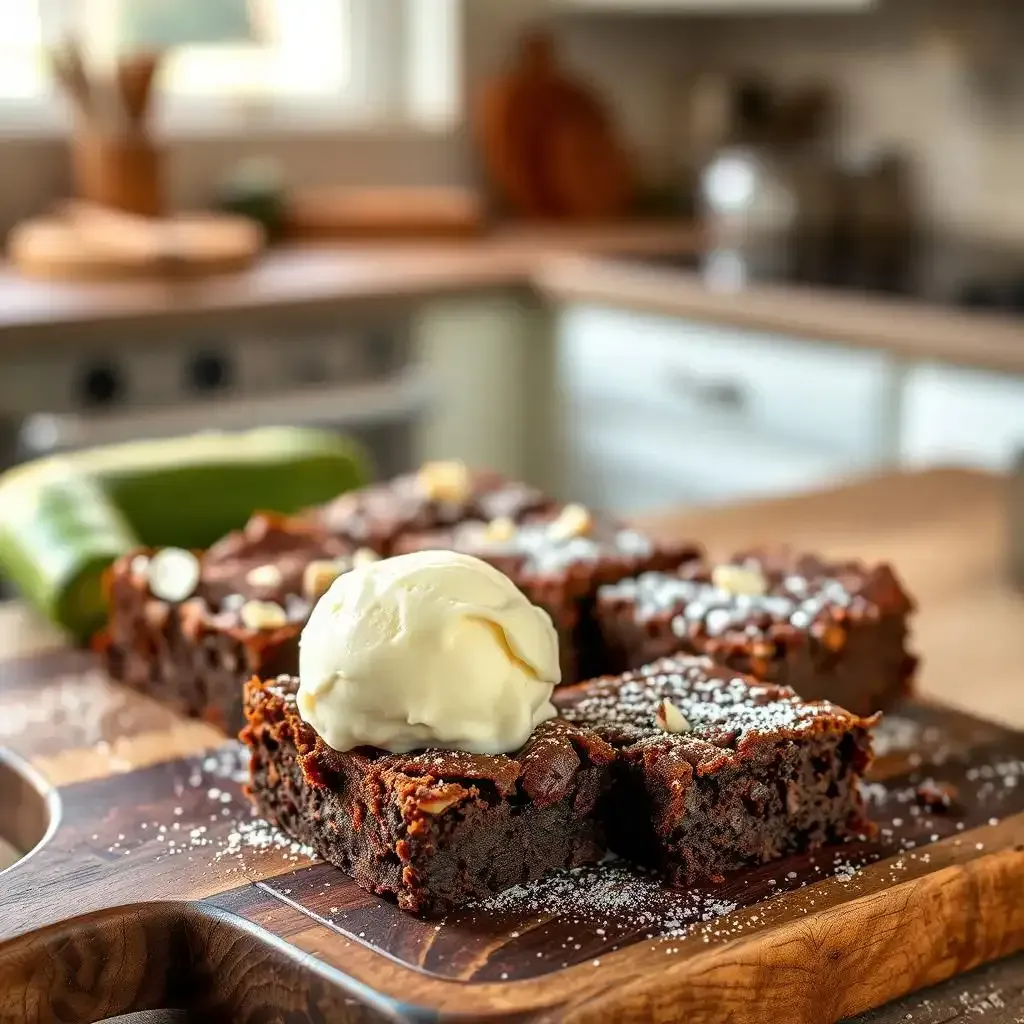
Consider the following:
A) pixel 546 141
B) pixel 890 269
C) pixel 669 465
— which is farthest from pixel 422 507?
pixel 546 141

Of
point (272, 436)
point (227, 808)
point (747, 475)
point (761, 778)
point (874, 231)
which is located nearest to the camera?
point (761, 778)

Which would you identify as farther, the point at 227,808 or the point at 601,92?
the point at 601,92

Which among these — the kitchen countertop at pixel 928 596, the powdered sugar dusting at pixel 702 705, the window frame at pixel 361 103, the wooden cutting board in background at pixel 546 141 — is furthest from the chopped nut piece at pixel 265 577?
the wooden cutting board in background at pixel 546 141

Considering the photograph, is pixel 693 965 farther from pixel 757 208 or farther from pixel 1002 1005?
pixel 757 208

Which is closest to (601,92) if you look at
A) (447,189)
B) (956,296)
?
(447,189)

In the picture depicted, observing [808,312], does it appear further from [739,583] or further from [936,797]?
[936,797]

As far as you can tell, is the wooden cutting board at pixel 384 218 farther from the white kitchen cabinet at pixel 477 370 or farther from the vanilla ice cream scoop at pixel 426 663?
the vanilla ice cream scoop at pixel 426 663
